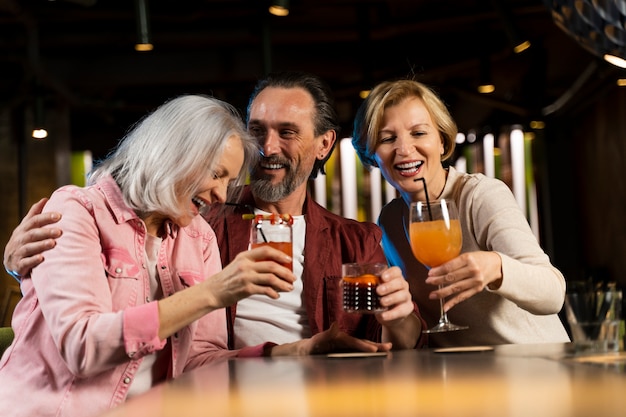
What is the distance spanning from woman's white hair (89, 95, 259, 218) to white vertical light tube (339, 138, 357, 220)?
8.62 m

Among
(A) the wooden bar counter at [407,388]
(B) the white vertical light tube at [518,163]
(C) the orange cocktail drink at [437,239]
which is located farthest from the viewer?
(B) the white vertical light tube at [518,163]

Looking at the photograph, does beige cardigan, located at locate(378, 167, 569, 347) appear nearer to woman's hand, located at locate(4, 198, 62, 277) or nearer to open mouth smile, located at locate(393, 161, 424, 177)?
open mouth smile, located at locate(393, 161, 424, 177)

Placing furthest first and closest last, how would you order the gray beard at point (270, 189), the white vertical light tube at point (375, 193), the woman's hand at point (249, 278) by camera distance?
the white vertical light tube at point (375, 193) < the gray beard at point (270, 189) < the woman's hand at point (249, 278)

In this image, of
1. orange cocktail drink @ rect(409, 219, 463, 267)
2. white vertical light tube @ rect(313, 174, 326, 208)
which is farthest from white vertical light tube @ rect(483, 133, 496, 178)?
orange cocktail drink @ rect(409, 219, 463, 267)

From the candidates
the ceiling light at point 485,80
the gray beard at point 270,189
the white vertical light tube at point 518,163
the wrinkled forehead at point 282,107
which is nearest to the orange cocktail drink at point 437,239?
the gray beard at point 270,189

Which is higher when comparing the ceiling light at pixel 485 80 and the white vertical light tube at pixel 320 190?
the ceiling light at pixel 485 80

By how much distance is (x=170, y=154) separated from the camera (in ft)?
7.51

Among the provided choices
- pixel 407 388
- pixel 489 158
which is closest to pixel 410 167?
pixel 407 388

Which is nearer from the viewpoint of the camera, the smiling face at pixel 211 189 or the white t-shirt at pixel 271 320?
the smiling face at pixel 211 189

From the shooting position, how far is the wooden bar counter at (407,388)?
116 centimetres

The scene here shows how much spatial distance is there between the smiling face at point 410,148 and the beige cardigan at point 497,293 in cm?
9

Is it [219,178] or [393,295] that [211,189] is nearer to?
[219,178]

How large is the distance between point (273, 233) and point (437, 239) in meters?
0.55

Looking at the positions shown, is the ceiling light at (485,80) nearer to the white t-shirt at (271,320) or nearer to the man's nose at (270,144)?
the man's nose at (270,144)
